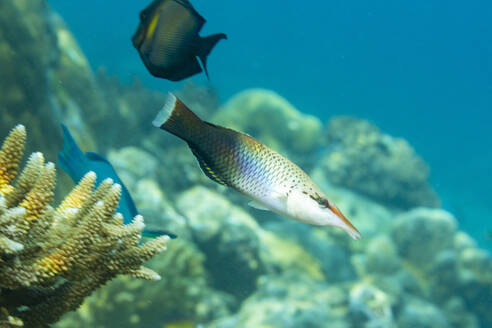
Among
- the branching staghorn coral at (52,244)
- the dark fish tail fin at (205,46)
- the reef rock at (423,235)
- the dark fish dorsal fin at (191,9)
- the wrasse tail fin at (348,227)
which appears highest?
the reef rock at (423,235)

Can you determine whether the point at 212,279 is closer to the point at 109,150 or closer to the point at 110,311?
the point at 110,311

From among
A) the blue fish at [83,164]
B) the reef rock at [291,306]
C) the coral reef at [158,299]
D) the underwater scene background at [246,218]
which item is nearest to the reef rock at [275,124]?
the underwater scene background at [246,218]

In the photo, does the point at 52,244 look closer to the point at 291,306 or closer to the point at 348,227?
the point at 348,227

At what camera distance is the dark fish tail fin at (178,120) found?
137 centimetres

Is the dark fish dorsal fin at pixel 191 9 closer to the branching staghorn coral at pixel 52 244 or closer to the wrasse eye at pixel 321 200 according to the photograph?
the branching staghorn coral at pixel 52 244

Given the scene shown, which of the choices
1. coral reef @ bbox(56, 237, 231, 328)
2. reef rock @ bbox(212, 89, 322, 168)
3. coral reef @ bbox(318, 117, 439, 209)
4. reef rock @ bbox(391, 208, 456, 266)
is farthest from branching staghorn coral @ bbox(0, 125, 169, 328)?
coral reef @ bbox(318, 117, 439, 209)

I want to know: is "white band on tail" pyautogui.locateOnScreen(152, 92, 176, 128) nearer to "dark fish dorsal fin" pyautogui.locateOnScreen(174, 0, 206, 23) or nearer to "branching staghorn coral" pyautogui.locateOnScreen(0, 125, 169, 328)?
"branching staghorn coral" pyautogui.locateOnScreen(0, 125, 169, 328)

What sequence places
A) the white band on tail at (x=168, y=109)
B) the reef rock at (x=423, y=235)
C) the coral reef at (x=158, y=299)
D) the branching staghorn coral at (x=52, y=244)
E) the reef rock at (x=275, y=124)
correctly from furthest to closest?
the reef rock at (x=275, y=124) < the reef rock at (x=423, y=235) < the coral reef at (x=158, y=299) < the branching staghorn coral at (x=52, y=244) < the white band on tail at (x=168, y=109)

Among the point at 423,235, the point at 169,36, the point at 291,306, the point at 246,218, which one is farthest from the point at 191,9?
the point at 423,235

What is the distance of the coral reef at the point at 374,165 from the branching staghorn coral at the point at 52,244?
11437 millimetres

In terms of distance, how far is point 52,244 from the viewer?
60.9 inches

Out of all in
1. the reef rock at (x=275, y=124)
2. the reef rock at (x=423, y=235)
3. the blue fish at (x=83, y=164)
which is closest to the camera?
the blue fish at (x=83, y=164)

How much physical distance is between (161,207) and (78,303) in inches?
176

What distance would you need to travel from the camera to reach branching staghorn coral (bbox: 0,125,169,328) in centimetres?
147
